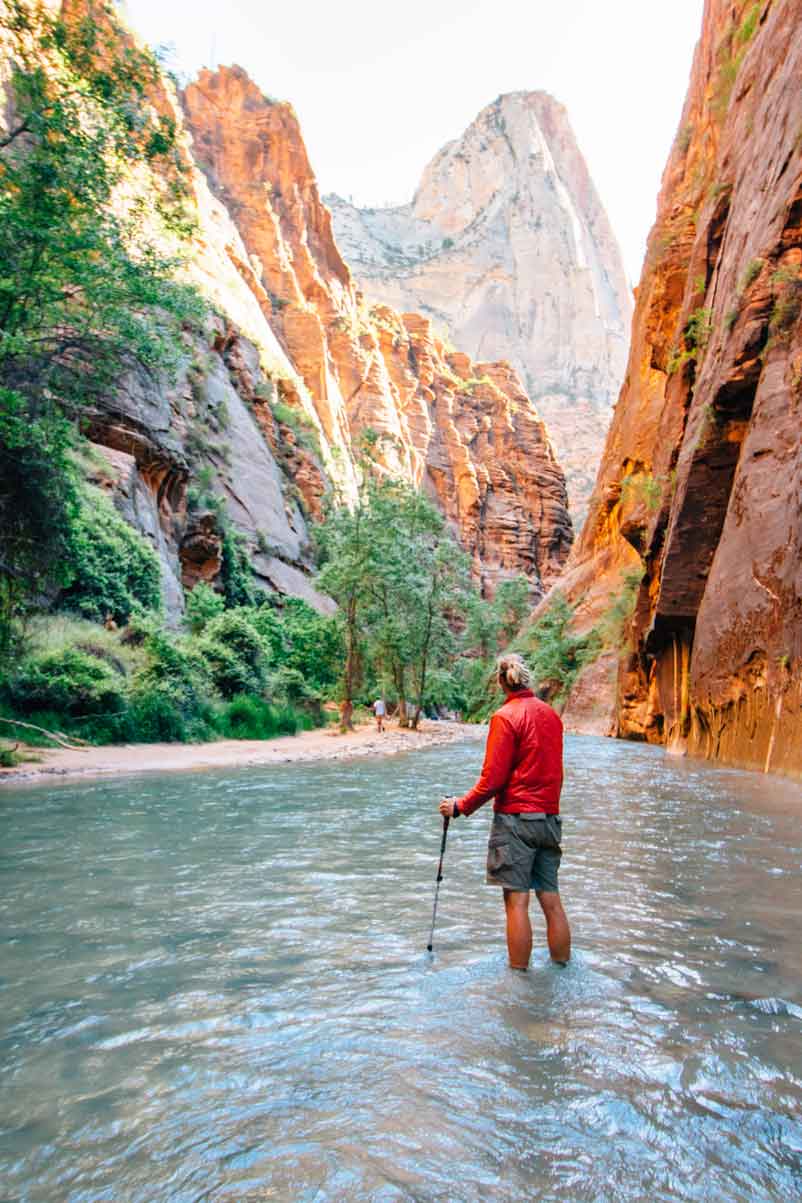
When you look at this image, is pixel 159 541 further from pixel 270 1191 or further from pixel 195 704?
pixel 270 1191

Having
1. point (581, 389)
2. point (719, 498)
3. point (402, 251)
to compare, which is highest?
point (402, 251)

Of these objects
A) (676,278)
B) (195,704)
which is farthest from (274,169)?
(195,704)

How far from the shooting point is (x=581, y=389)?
11962 cm

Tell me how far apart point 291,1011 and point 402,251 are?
133m

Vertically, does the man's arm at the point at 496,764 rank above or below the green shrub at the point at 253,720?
above

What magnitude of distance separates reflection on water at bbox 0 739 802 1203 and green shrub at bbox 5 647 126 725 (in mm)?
8619

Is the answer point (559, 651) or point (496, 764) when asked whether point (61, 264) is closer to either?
point (496, 764)

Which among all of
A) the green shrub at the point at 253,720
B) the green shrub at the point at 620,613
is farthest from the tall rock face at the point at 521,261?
the green shrub at the point at 253,720

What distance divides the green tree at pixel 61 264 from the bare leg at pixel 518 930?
9.50 m

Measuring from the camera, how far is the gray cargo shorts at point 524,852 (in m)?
3.97

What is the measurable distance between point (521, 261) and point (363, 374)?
7200 cm

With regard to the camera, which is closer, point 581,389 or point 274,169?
point 274,169

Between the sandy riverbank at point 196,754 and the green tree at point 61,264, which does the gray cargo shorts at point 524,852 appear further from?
the green tree at point 61,264

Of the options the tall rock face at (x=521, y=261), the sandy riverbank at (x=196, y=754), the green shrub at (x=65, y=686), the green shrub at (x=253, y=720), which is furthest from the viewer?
the tall rock face at (x=521, y=261)
